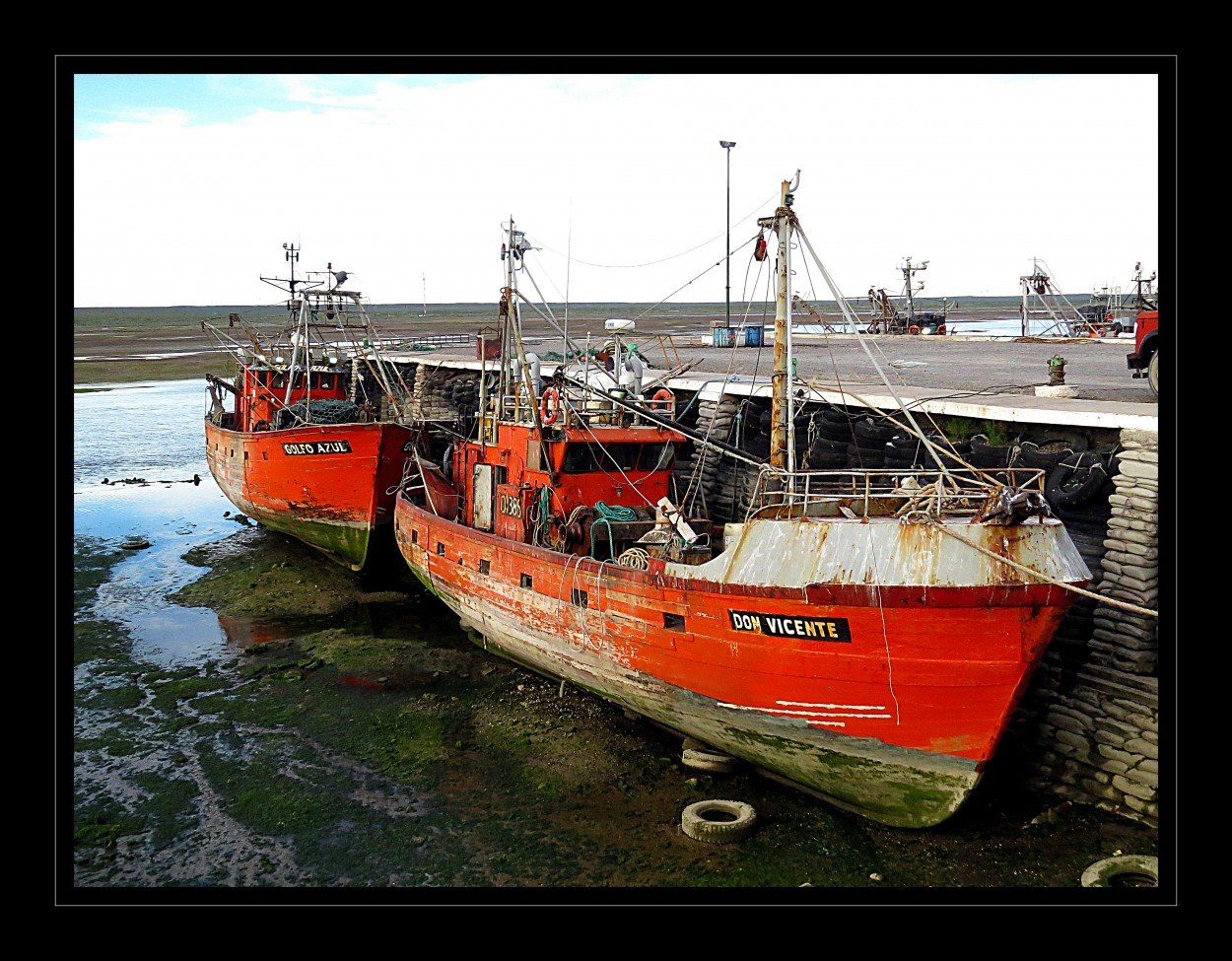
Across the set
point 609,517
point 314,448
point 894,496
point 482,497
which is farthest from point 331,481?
point 894,496

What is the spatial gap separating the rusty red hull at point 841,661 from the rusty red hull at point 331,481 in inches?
363

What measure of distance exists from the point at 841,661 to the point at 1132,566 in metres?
3.83

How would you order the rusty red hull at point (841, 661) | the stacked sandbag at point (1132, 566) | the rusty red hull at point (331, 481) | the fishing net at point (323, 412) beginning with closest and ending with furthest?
1. the rusty red hull at point (841, 661)
2. the stacked sandbag at point (1132, 566)
3. the rusty red hull at point (331, 481)
4. the fishing net at point (323, 412)

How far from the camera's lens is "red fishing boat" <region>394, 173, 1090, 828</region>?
9.55 m

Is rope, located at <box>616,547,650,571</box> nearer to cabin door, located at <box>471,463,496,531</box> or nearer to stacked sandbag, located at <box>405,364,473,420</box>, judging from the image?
cabin door, located at <box>471,463,496,531</box>

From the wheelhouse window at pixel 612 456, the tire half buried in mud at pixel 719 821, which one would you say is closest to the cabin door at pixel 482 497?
the wheelhouse window at pixel 612 456

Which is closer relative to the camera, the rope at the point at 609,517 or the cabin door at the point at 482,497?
the rope at the point at 609,517

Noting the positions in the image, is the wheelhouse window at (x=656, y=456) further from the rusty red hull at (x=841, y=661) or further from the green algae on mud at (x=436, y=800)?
the green algae on mud at (x=436, y=800)

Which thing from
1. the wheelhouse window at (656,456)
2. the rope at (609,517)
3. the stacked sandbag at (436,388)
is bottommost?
the rope at (609,517)

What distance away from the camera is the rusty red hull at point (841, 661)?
9539mm

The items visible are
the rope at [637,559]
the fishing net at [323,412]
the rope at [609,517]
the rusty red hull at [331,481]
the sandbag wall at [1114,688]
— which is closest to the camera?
the sandbag wall at [1114,688]

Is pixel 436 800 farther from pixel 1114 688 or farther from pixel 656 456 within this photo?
A: pixel 1114 688

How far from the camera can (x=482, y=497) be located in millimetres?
16500
